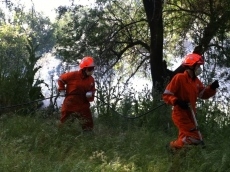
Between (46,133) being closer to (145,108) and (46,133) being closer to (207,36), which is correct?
(145,108)

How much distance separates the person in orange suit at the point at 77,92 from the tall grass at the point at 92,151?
35 centimetres

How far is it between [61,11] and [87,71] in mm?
6350

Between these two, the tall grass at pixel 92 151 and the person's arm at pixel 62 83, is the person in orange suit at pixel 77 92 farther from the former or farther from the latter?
the tall grass at pixel 92 151

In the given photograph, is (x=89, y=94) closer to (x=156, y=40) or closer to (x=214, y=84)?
(x=214, y=84)

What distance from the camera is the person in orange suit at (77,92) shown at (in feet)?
24.0

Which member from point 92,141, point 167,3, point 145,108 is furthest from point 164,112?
point 167,3

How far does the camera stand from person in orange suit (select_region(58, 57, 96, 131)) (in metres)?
7.30

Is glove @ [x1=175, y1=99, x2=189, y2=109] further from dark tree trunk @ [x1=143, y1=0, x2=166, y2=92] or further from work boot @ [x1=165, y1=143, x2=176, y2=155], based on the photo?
dark tree trunk @ [x1=143, y1=0, x2=166, y2=92]

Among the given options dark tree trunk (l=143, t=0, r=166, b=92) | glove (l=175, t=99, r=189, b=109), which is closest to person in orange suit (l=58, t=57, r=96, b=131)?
glove (l=175, t=99, r=189, b=109)

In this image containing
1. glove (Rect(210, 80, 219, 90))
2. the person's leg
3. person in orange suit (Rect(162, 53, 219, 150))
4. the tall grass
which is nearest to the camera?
the tall grass

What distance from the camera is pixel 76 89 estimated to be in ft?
24.1

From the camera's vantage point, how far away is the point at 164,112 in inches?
332

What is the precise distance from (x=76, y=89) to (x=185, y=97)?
2243 mm

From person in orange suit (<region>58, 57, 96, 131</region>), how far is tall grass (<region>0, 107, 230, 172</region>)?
35 centimetres
